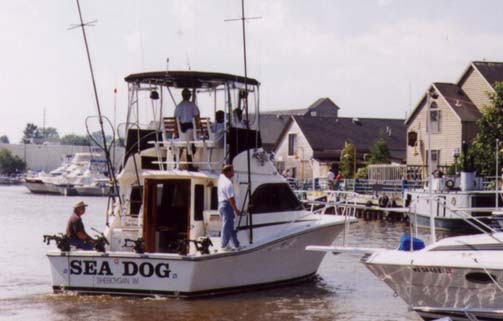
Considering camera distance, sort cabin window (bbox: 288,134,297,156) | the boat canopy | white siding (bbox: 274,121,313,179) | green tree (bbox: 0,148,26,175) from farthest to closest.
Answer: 1. green tree (bbox: 0,148,26,175)
2. cabin window (bbox: 288,134,297,156)
3. white siding (bbox: 274,121,313,179)
4. the boat canopy

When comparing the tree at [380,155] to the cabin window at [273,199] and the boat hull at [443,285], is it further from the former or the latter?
→ the boat hull at [443,285]

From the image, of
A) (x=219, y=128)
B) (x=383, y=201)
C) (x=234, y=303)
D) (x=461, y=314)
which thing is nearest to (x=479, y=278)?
(x=461, y=314)

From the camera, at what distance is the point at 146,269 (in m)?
17.7

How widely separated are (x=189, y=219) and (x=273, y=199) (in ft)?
7.15

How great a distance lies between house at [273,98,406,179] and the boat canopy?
52792mm

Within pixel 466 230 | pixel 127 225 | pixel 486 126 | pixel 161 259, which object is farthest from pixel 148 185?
pixel 486 126

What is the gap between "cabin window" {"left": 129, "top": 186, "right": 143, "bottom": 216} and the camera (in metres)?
19.8

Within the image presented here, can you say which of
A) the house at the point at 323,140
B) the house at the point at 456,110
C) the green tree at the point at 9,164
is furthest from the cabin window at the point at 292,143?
the green tree at the point at 9,164

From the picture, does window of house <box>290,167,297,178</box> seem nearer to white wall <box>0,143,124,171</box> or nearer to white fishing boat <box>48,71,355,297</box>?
white fishing boat <box>48,71,355,297</box>

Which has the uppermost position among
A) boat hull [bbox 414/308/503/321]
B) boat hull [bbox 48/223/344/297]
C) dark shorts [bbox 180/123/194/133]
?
dark shorts [bbox 180/123/194/133]

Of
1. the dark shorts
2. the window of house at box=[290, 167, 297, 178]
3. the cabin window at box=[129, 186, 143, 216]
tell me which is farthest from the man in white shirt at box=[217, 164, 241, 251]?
the window of house at box=[290, 167, 297, 178]

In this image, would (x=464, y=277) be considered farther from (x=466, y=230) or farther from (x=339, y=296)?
(x=466, y=230)

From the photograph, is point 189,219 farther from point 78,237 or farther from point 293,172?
point 293,172

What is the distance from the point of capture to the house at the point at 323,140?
77312mm
